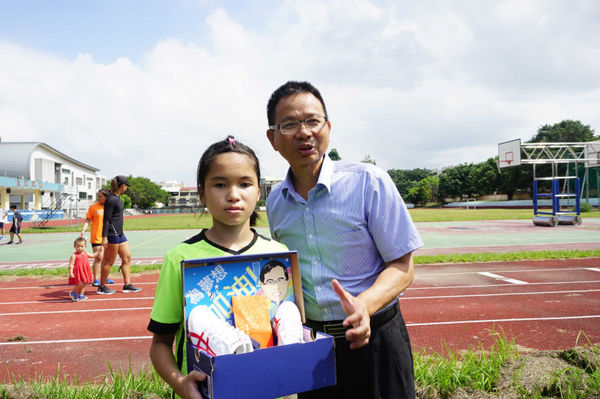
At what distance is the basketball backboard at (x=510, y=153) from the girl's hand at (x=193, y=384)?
27990mm

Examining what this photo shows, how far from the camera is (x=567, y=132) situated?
204 feet

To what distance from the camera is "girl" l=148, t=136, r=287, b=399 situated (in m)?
1.58

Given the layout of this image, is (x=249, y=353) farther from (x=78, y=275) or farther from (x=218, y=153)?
(x=78, y=275)

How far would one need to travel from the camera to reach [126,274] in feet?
26.2

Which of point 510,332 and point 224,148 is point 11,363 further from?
point 510,332

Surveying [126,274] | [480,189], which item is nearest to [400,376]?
[126,274]

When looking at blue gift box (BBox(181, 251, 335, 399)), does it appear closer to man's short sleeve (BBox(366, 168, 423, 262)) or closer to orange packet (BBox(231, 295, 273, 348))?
orange packet (BBox(231, 295, 273, 348))

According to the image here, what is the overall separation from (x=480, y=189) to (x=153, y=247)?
239ft

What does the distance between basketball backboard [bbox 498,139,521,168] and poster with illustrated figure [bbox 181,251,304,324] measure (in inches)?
1085

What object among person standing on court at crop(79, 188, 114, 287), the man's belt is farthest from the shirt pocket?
person standing on court at crop(79, 188, 114, 287)

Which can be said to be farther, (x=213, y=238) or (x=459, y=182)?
(x=459, y=182)

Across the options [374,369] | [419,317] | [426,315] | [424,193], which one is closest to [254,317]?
[374,369]

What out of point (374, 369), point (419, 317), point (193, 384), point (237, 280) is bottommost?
point (419, 317)

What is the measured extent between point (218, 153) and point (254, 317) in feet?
2.41
